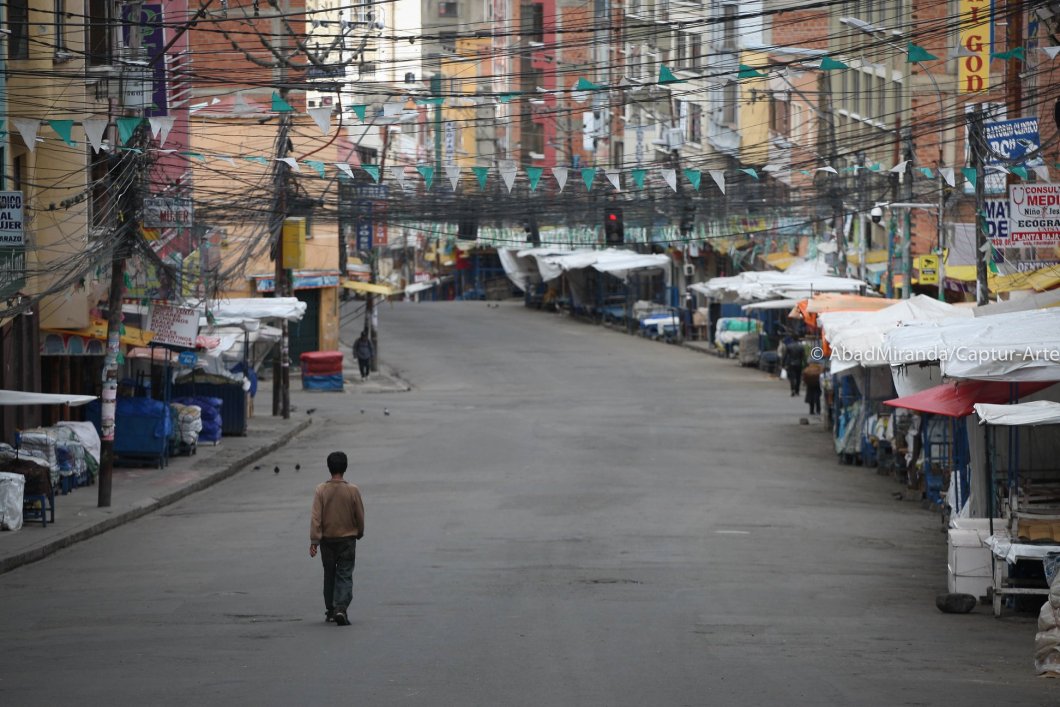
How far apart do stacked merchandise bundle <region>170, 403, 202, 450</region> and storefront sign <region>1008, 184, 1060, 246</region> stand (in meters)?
15.3

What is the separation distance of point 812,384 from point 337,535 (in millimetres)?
23757

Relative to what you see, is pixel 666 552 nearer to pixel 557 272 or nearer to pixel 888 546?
pixel 888 546

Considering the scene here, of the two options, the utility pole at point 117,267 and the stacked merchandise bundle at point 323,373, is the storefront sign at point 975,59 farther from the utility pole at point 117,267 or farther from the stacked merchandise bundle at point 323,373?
the stacked merchandise bundle at point 323,373

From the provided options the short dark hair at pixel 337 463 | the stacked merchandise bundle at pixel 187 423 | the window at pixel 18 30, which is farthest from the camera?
the stacked merchandise bundle at pixel 187 423

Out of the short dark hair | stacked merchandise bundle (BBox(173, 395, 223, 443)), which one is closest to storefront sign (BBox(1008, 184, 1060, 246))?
the short dark hair

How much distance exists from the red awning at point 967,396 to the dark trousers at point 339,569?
626cm

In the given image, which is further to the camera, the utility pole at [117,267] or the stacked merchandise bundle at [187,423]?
the stacked merchandise bundle at [187,423]

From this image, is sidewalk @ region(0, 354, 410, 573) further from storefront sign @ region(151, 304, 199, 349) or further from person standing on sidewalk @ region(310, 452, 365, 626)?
person standing on sidewalk @ region(310, 452, 365, 626)

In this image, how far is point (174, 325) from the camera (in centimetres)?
2603

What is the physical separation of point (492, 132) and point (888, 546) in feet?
287

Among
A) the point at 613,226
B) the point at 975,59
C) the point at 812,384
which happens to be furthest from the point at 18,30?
the point at 975,59

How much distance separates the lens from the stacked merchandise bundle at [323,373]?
45.6 metres

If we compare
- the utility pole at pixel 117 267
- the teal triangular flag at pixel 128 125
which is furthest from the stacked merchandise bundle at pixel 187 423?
the teal triangular flag at pixel 128 125

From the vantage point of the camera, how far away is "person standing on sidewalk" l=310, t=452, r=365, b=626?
12758mm
